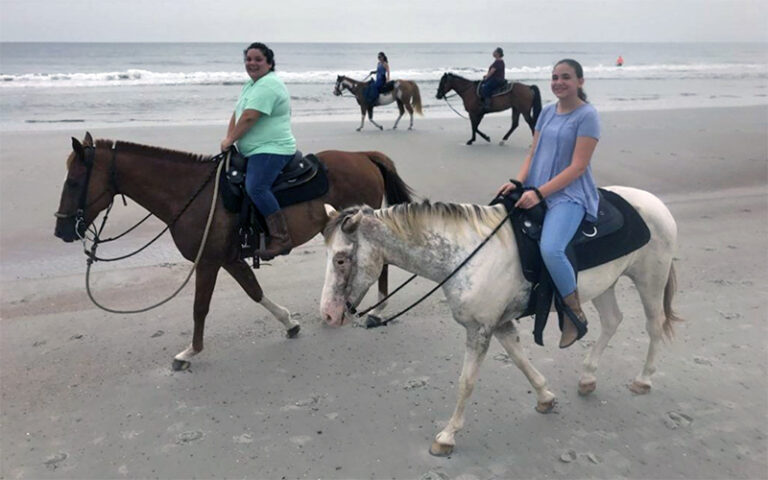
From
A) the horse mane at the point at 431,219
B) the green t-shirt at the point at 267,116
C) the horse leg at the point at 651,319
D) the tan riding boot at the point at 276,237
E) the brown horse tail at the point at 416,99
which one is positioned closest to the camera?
the horse mane at the point at 431,219

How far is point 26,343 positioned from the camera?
13.2 ft

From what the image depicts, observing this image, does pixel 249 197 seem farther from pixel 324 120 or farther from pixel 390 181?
pixel 324 120

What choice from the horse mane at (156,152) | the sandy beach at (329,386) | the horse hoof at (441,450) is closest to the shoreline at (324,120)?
the sandy beach at (329,386)

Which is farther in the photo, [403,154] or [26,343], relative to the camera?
[403,154]

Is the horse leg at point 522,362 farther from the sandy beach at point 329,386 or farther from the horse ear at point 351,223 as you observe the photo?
the horse ear at point 351,223

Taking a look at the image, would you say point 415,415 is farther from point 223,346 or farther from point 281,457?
point 223,346

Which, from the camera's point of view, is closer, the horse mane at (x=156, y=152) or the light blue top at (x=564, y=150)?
the light blue top at (x=564, y=150)

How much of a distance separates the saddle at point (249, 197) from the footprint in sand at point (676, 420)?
282 centimetres

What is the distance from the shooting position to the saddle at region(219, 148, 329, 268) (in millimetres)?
3799

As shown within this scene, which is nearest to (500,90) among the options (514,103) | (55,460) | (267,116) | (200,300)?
(514,103)

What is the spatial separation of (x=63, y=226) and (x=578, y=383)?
11.7 ft

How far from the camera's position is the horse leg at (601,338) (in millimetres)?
3455

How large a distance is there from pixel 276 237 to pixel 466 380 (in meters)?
1.78

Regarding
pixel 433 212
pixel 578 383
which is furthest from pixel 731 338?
Answer: pixel 433 212
